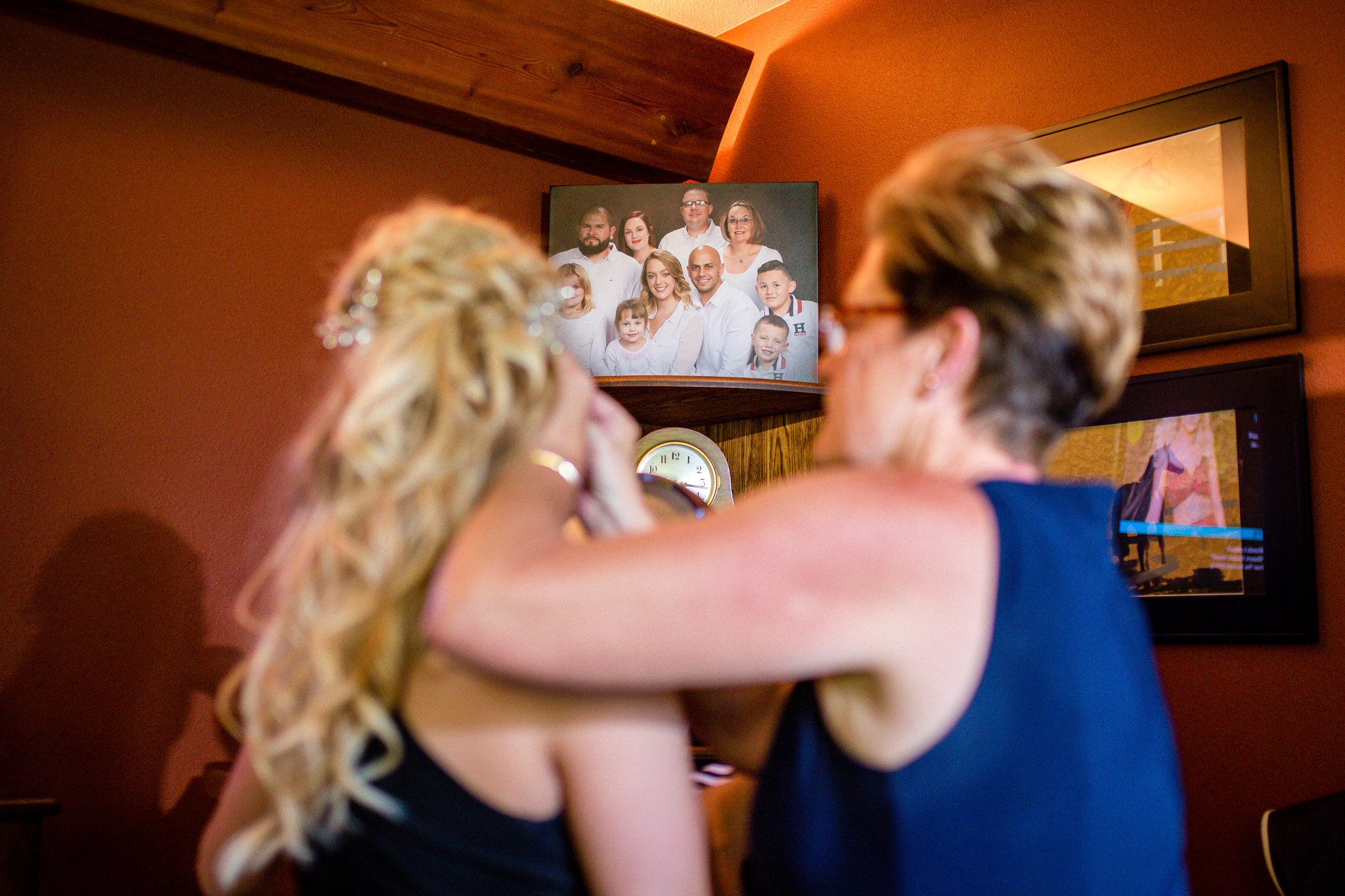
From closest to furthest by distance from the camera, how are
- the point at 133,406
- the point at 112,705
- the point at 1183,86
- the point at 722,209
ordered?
the point at 1183,86 < the point at 112,705 < the point at 133,406 < the point at 722,209

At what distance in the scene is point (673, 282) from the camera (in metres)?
3.06

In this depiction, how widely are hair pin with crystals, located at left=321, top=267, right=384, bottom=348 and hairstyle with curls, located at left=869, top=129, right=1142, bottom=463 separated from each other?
0.45 m

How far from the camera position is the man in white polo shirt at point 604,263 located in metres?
3.07

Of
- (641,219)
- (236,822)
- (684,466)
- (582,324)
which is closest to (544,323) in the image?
(236,822)

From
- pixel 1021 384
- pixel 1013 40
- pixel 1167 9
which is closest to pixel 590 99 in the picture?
pixel 1013 40

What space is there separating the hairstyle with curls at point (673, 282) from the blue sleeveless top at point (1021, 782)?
90.9 inches

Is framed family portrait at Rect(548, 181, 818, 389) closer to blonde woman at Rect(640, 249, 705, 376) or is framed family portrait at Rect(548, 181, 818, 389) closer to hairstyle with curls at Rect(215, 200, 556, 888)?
blonde woman at Rect(640, 249, 705, 376)

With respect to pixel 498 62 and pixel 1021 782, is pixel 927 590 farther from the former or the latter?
pixel 498 62

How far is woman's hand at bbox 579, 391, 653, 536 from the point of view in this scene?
962 millimetres

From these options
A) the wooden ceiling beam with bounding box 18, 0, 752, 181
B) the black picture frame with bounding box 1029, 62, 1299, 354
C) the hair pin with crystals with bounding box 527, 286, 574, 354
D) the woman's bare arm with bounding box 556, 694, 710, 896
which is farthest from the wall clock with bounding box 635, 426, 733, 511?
the woman's bare arm with bounding box 556, 694, 710, 896

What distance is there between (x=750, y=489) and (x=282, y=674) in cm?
214

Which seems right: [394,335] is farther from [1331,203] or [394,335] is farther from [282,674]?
[1331,203]

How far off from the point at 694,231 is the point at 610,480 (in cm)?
222

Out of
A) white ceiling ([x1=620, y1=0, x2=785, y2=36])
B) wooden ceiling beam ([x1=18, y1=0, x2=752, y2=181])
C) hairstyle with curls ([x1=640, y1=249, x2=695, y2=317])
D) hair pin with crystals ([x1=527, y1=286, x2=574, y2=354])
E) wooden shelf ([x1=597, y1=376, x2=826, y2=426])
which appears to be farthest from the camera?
white ceiling ([x1=620, y1=0, x2=785, y2=36])
